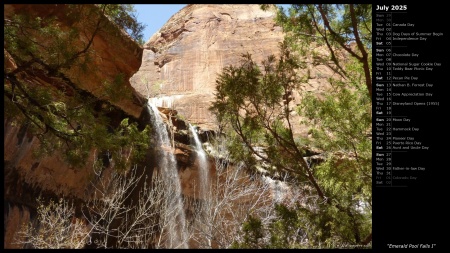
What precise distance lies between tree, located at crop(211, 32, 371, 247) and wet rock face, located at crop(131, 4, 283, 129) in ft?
53.3

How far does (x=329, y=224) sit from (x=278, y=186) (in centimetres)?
874

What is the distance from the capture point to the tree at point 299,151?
17.8 ft

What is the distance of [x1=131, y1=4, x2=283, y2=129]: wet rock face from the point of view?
81.8ft

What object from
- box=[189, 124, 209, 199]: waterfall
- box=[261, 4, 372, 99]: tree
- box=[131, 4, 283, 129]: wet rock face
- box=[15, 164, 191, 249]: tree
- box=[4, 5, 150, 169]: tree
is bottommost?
box=[15, 164, 191, 249]: tree

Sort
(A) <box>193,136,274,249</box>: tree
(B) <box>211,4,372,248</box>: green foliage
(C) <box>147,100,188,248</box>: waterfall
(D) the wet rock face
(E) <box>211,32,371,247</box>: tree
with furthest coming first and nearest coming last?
(D) the wet rock face
(C) <box>147,100,188,248</box>: waterfall
(A) <box>193,136,274,249</box>: tree
(E) <box>211,32,371,247</box>: tree
(B) <box>211,4,372,248</box>: green foliage

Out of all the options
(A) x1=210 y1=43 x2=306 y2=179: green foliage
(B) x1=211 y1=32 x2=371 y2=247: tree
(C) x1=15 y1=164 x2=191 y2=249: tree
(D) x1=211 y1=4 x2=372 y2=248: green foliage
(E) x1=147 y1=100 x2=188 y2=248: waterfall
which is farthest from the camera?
(E) x1=147 y1=100 x2=188 y2=248: waterfall

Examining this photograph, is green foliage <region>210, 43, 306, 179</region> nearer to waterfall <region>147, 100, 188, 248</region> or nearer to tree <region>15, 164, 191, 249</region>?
tree <region>15, 164, 191, 249</region>

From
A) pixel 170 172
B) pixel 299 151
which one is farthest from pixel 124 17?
pixel 170 172

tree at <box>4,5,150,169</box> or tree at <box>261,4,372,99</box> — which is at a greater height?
tree at <box>261,4,372,99</box>

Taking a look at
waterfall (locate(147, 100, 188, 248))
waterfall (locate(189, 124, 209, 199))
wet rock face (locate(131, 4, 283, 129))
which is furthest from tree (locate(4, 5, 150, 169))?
wet rock face (locate(131, 4, 283, 129))

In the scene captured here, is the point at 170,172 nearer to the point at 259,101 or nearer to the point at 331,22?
the point at 259,101
